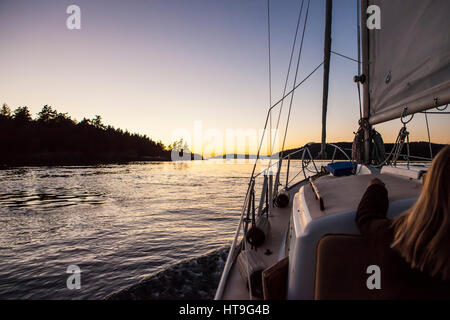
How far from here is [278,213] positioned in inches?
178

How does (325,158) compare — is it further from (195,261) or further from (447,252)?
(447,252)

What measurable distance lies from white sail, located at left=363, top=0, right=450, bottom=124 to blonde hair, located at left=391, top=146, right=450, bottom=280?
5.11 ft

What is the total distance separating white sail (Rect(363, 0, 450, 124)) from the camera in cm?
248

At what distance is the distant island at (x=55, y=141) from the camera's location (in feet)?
246

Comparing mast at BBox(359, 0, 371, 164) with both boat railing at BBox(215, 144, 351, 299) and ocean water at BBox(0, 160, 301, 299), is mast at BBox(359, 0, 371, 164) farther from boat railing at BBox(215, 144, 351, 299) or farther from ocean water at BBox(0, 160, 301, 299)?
ocean water at BBox(0, 160, 301, 299)

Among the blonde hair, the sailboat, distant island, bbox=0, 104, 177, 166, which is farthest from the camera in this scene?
distant island, bbox=0, 104, 177, 166

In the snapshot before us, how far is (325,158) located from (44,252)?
7334 mm

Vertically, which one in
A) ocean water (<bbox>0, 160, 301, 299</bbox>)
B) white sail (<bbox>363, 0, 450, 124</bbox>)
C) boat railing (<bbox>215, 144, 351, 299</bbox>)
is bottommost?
ocean water (<bbox>0, 160, 301, 299</bbox>)

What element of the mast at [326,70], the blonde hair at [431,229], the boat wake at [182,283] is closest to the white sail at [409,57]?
the blonde hair at [431,229]

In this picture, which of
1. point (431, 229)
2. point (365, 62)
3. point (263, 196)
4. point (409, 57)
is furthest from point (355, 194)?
point (365, 62)

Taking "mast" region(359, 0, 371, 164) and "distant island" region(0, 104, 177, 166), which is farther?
"distant island" region(0, 104, 177, 166)

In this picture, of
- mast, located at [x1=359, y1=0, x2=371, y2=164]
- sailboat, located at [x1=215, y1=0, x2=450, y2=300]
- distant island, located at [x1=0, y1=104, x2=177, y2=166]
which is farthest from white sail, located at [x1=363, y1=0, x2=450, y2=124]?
distant island, located at [x1=0, y1=104, x2=177, y2=166]

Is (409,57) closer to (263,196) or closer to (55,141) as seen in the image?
(263,196)

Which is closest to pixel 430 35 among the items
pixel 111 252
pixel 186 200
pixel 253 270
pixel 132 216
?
pixel 253 270
